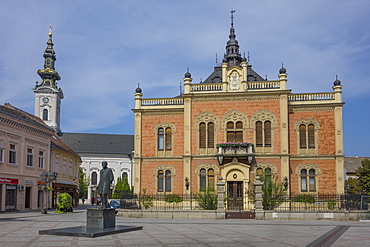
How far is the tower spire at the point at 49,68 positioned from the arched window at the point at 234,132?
5165cm

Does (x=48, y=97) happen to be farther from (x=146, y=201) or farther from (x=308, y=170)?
(x=308, y=170)

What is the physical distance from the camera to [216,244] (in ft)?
42.1

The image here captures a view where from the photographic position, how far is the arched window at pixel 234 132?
122ft

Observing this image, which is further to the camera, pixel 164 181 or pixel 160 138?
pixel 160 138

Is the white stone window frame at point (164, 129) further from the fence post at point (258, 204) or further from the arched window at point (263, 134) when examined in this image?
the fence post at point (258, 204)

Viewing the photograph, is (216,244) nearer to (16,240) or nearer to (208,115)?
(16,240)

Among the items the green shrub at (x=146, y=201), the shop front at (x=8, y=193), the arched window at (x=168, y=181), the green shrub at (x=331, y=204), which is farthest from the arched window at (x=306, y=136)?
the shop front at (x=8, y=193)

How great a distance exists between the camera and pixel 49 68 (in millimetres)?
79500

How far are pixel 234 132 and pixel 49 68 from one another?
52.7 meters

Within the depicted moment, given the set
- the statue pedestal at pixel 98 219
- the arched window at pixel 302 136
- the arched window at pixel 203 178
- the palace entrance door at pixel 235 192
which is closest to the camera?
the statue pedestal at pixel 98 219

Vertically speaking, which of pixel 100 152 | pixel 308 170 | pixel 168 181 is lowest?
pixel 168 181

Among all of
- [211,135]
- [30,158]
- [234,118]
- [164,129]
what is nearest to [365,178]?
[234,118]

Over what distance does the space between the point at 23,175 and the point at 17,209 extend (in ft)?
8.96

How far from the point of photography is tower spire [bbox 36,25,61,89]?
78.6m
